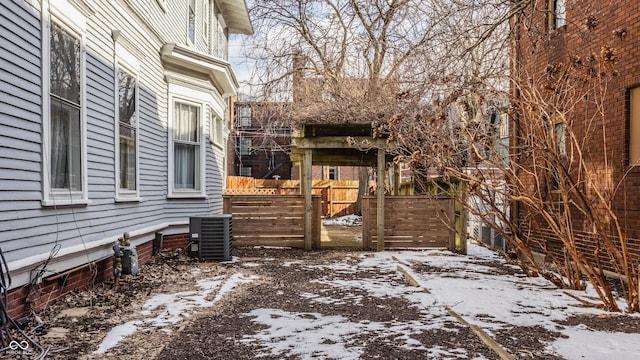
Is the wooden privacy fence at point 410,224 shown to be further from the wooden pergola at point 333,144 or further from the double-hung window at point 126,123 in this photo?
the double-hung window at point 126,123

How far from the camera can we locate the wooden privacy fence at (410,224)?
11.7m

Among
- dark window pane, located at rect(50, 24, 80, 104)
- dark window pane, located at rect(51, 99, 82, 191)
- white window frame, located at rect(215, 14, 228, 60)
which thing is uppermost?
white window frame, located at rect(215, 14, 228, 60)

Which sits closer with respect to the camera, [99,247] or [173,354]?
[173,354]

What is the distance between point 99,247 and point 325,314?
3.25 metres

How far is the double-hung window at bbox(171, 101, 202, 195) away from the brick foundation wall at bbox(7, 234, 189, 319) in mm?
2846

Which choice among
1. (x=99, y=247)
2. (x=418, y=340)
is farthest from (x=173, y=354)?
(x=99, y=247)

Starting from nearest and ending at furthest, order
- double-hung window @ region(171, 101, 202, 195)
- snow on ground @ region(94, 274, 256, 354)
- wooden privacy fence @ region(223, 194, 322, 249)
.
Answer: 1. snow on ground @ region(94, 274, 256, 354)
2. double-hung window @ region(171, 101, 202, 195)
3. wooden privacy fence @ region(223, 194, 322, 249)

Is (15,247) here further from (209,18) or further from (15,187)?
(209,18)

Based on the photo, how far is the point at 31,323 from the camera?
15.3 feet

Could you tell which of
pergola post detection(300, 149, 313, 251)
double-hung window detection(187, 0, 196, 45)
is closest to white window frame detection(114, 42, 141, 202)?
pergola post detection(300, 149, 313, 251)

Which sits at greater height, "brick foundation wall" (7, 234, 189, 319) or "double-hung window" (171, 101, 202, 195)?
"double-hung window" (171, 101, 202, 195)

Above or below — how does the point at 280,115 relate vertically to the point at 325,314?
above

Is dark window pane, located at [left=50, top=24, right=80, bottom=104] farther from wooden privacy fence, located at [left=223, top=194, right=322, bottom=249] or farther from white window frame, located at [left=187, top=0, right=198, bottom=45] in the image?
white window frame, located at [left=187, top=0, right=198, bottom=45]

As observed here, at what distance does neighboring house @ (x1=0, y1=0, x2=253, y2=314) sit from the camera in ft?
15.5
